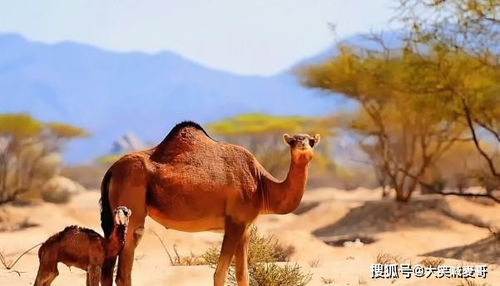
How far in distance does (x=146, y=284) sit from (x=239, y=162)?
3.26 meters

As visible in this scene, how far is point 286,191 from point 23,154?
87.9 ft

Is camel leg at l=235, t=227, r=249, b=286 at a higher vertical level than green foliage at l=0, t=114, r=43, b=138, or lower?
lower

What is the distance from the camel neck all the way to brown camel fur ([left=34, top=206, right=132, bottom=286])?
4.14ft

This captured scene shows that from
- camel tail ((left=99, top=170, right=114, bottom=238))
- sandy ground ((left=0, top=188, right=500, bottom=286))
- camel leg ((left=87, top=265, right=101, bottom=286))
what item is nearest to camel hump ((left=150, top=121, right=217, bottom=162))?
camel tail ((left=99, top=170, right=114, bottom=238))

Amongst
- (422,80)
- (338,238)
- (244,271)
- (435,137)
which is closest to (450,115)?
(422,80)

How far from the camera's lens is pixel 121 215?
7.25m

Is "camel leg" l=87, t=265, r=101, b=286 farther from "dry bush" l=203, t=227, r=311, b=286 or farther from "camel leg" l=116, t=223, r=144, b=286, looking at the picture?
"dry bush" l=203, t=227, r=311, b=286

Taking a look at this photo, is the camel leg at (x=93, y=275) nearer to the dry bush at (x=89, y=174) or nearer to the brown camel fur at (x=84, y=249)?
the brown camel fur at (x=84, y=249)

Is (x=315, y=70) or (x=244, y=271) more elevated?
(x=315, y=70)

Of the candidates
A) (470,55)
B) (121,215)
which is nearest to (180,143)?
(121,215)

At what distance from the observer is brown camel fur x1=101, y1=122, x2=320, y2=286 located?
309 inches

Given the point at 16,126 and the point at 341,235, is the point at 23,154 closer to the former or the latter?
the point at 16,126

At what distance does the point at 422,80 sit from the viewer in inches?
803

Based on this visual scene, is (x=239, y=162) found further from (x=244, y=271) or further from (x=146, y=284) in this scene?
(x=146, y=284)
